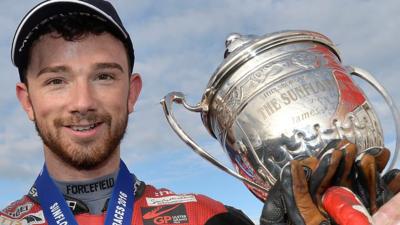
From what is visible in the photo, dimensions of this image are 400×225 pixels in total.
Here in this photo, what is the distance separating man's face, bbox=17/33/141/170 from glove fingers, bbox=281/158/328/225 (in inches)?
39.0

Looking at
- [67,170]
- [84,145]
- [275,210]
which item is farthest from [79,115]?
[275,210]

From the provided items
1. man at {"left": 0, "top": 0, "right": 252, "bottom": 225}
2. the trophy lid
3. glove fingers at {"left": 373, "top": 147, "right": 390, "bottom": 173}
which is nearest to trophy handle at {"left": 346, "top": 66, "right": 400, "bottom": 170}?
the trophy lid

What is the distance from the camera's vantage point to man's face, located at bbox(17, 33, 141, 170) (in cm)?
284

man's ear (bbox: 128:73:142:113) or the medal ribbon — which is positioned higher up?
man's ear (bbox: 128:73:142:113)

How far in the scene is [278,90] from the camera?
9.41 feet

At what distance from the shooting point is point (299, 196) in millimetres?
2402

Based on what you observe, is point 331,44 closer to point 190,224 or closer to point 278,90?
point 278,90

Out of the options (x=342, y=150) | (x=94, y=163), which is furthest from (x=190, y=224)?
(x=342, y=150)

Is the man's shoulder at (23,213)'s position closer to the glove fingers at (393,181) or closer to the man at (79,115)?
the man at (79,115)

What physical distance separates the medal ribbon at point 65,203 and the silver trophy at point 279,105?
1.59 ft

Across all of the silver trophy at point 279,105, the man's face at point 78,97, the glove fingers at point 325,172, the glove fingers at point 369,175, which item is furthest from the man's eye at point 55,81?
the glove fingers at point 369,175

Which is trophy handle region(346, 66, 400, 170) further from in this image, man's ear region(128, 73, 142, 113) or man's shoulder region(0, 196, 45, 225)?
man's shoulder region(0, 196, 45, 225)

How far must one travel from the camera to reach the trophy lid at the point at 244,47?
3064 millimetres

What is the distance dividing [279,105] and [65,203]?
1175mm
